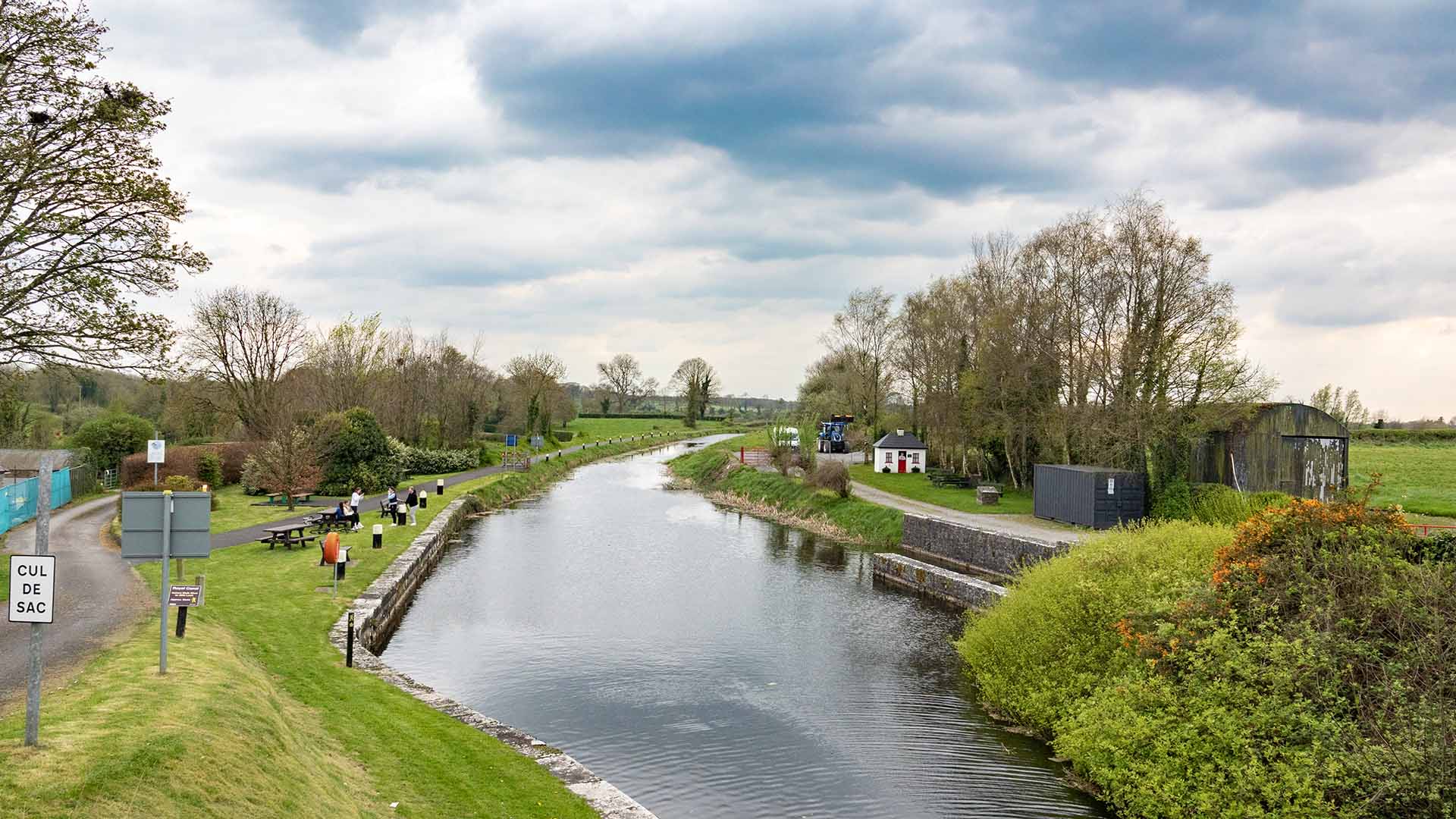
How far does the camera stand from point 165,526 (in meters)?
9.91

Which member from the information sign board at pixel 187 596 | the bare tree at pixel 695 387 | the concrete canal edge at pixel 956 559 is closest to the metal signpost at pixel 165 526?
the information sign board at pixel 187 596

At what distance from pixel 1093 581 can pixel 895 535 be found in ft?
61.1

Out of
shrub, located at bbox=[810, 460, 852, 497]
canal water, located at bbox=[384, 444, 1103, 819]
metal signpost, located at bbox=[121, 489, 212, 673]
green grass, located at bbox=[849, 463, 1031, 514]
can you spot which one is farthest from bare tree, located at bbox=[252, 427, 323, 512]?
metal signpost, located at bbox=[121, 489, 212, 673]

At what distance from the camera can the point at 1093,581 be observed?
15180mm

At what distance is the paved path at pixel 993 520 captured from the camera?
1134 inches

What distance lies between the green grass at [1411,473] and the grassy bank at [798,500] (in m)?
16.2

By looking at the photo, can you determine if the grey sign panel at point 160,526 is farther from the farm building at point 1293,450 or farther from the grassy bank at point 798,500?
the farm building at point 1293,450

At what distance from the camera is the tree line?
30.3 m

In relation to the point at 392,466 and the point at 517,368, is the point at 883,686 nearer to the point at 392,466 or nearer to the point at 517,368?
the point at 392,466

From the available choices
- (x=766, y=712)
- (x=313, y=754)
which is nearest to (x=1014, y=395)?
(x=766, y=712)

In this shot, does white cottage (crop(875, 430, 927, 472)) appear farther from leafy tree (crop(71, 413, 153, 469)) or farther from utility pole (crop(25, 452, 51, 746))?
utility pole (crop(25, 452, 51, 746))

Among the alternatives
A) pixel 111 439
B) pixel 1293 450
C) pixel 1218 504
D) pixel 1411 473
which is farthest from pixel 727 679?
pixel 1411 473

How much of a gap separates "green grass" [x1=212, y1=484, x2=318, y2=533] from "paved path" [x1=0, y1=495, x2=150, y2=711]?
12.2ft

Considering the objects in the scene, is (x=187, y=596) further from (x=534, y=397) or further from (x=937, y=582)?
(x=534, y=397)
